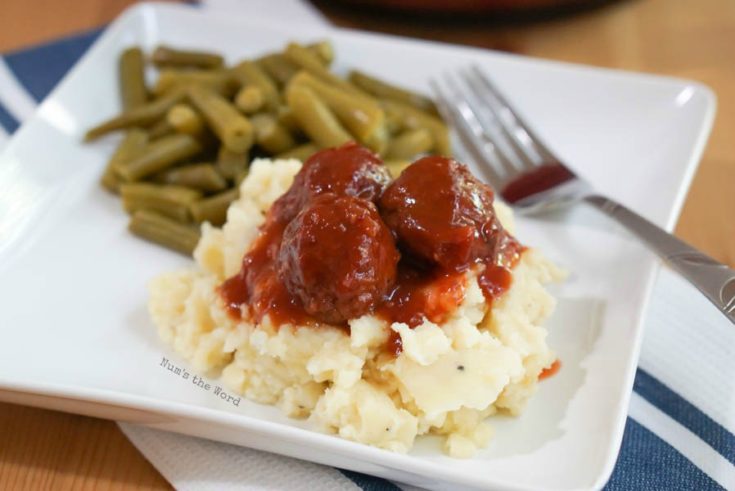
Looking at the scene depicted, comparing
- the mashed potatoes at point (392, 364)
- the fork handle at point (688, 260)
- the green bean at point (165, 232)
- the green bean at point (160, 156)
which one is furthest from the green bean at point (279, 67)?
the fork handle at point (688, 260)

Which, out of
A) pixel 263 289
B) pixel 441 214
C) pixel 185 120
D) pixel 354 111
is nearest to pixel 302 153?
pixel 354 111

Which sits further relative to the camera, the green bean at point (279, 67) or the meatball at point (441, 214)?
the green bean at point (279, 67)

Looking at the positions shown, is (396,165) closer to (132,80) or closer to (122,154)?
(122,154)

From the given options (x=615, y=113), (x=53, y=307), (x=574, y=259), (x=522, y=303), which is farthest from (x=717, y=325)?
(x=53, y=307)

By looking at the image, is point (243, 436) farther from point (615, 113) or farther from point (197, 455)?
point (615, 113)

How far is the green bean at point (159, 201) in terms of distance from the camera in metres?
3.96

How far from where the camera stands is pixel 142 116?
14.5 feet

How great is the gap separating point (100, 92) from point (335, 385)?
2.65 meters

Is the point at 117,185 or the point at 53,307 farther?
the point at 117,185

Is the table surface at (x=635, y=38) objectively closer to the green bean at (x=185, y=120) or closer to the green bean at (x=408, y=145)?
the green bean at (x=408, y=145)

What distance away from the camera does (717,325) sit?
11.2ft

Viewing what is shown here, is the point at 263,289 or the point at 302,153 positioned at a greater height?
the point at 263,289

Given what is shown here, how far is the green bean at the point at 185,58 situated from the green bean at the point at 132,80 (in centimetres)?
14

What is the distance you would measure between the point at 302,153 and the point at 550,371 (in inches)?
68.9
